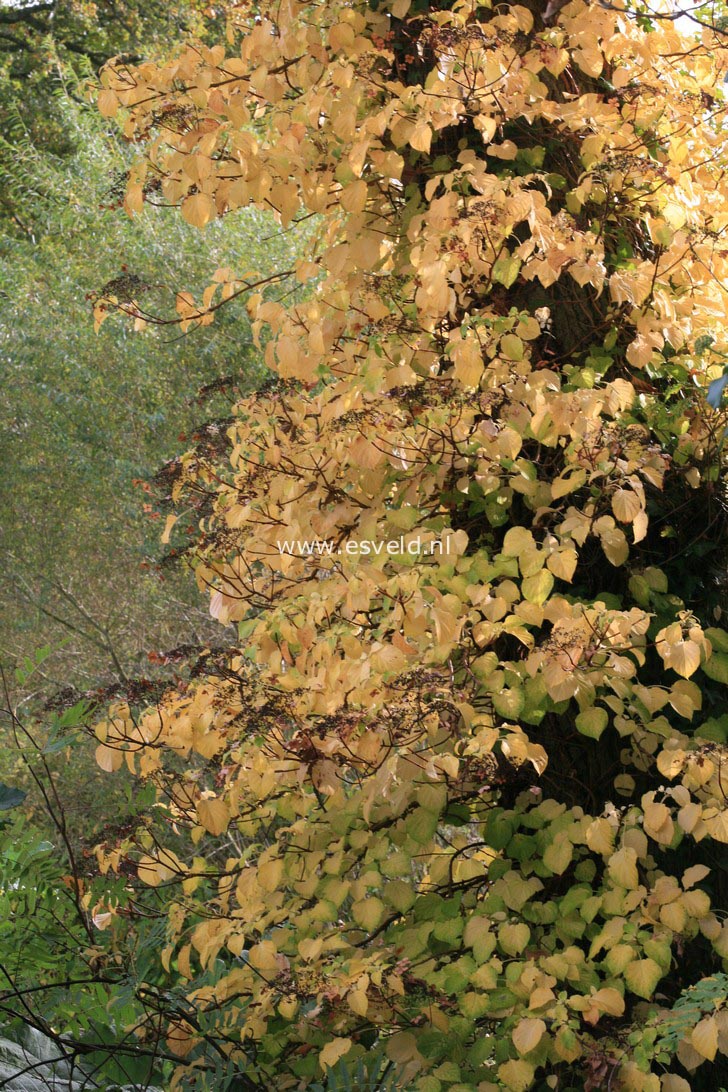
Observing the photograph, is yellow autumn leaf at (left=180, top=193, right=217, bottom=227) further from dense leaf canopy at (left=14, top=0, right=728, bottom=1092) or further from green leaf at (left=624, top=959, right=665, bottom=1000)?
green leaf at (left=624, top=959, right=665, bottom=1000)

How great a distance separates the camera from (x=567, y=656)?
79.4 inches

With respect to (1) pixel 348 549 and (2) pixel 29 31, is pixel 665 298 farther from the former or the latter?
(2) pixel 29 31

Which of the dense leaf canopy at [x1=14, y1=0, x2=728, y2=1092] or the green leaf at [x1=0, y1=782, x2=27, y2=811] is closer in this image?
the green leaf at [x1=0, y1=782, x2=27, y2=811]

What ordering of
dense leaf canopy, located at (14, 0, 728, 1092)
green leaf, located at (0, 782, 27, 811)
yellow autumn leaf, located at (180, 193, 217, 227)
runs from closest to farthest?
green leaf, located at (0, 782, 27, 811) < dense leaf canopy, located at (14, 0, 728, 1092) < yellow autumn leaf, located at (180, 193, 217, 227)

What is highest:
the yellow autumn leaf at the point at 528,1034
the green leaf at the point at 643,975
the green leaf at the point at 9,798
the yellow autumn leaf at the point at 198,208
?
the yellow autumn leaf at the point at 198,208

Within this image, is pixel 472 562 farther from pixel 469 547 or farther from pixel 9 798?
pixel 9 798

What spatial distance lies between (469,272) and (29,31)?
12.6 metres

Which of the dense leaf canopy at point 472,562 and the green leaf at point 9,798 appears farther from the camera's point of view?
the dense leaf canopy at point 472,562

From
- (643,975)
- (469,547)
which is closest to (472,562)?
(469,547)

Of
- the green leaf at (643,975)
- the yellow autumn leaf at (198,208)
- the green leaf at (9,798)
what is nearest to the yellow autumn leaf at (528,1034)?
the green leaf at (643,975)

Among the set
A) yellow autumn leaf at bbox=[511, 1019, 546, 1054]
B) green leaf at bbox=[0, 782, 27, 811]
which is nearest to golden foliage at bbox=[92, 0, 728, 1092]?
yellow autumn leaf at bbox=[511, 1019, 546, 1054]

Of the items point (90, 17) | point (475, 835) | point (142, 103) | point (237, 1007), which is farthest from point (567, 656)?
point (90, 17)

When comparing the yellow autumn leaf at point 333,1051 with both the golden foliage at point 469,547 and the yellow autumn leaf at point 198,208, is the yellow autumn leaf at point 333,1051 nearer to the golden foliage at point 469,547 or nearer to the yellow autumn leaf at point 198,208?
the golden foliage at point 469,547

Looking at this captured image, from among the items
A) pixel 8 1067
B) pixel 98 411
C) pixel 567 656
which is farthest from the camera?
pixel 98 411
